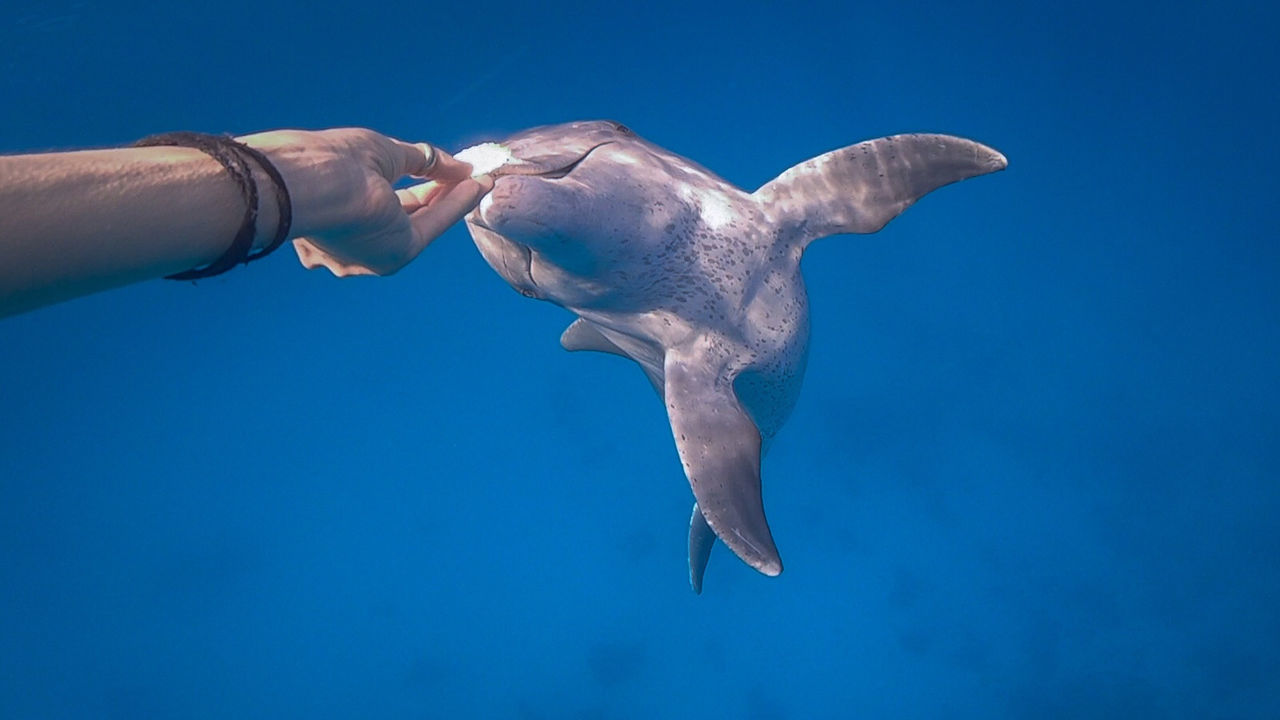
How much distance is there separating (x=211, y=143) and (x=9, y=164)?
0.45m

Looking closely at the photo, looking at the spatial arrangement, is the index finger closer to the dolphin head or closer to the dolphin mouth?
the dolphin head

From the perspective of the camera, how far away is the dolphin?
137 inches

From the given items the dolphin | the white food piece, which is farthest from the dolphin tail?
the white food piece

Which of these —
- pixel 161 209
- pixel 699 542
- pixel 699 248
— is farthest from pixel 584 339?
pixel 161 209

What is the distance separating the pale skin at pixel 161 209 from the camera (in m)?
1.47

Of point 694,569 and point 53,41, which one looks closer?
point 694,569

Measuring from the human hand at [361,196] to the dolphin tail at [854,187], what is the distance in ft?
6.23

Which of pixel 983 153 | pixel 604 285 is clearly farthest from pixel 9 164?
pixel 983 153

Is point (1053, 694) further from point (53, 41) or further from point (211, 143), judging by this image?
point (53, 41)

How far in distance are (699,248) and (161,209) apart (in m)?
2.67

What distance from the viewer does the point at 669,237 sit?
3.86 m

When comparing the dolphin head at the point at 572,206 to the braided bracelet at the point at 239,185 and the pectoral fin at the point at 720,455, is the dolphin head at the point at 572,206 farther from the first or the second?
the braided bracelet at the point at 239,185

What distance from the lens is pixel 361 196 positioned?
2232 millimetres

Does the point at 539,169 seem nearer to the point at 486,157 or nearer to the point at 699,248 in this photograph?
the point at 486,157
